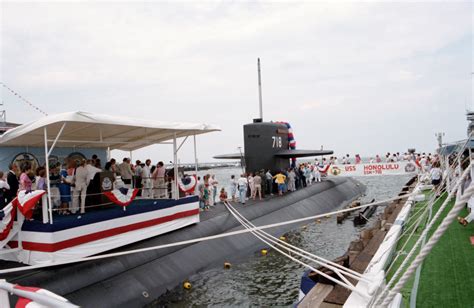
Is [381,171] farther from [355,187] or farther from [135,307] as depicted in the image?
[135,307]

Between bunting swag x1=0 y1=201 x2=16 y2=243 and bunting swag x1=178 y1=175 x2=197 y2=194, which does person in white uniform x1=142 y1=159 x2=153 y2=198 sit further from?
bunting swag x1=0 y1=201 x2=16 y2=243

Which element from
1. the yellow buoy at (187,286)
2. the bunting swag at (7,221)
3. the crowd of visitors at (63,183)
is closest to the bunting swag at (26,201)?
the bunting swag at (7,221)

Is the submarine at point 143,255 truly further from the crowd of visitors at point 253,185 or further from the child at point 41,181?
the child at point 41,181

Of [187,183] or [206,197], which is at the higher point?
[187,183]

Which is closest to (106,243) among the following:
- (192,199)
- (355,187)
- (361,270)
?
(192,199)

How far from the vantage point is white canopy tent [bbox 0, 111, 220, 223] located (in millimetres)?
7383

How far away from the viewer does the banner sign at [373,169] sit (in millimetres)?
28266

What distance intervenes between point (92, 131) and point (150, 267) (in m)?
4.14

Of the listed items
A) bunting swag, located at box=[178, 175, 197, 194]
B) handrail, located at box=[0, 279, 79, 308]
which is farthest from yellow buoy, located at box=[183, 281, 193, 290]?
handrail, located at box=[0, 279, 79, 308]

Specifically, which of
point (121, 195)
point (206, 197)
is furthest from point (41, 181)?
point (206, 197)

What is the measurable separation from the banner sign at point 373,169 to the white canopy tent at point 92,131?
19151 mm

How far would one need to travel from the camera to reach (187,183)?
1098cm

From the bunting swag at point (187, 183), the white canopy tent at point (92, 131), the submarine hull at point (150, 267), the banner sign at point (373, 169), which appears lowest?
the submarine hull at point (150, 267)

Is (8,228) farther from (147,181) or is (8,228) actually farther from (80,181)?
(147,181)
